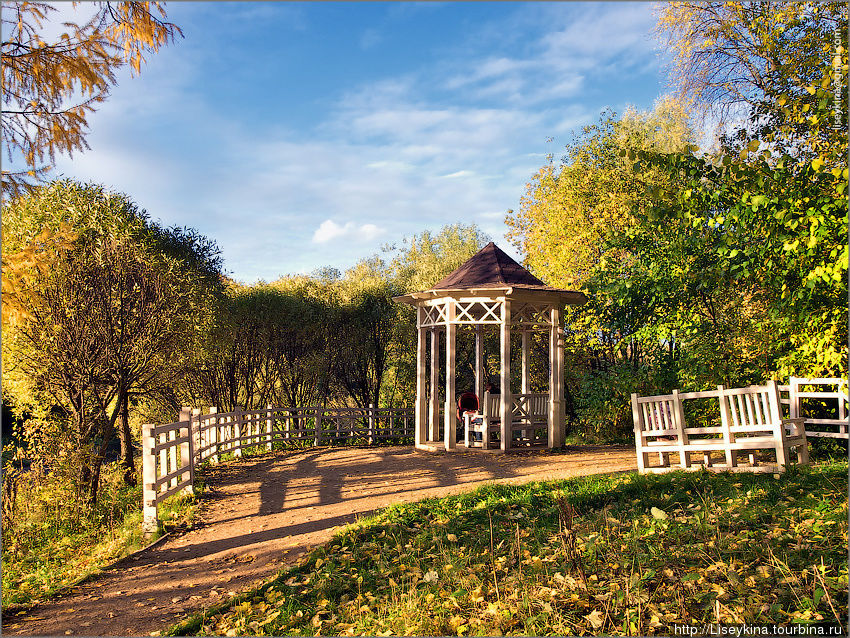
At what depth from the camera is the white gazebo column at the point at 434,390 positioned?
14.9m

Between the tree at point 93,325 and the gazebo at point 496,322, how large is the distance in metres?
5.55

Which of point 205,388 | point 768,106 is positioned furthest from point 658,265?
point 205,388

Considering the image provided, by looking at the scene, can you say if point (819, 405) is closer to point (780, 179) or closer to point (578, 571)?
point (780, 179)

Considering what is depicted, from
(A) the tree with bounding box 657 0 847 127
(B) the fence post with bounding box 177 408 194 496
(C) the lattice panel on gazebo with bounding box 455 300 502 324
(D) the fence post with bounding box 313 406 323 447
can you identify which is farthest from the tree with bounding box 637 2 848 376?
(D) the fence post with bounding box 313 406 323 447

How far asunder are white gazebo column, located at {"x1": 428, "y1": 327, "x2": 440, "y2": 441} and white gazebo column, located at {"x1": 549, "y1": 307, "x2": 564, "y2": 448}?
2.60 metres

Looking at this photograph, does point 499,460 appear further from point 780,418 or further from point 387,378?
point 387,378

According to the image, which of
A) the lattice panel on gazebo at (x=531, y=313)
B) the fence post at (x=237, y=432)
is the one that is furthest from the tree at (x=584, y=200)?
the fence post at (x=237, y=432)

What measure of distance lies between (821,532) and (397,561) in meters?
3.65

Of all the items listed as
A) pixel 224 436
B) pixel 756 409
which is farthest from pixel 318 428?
pixel 756 409

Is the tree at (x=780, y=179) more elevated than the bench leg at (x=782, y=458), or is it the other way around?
the tree at (x=780, y=179)

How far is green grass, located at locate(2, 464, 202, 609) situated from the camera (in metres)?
7.24

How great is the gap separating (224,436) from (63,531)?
440 cm

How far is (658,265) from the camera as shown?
456 inches

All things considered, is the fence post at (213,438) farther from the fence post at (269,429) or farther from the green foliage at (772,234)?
the green foliage at (772,234)
